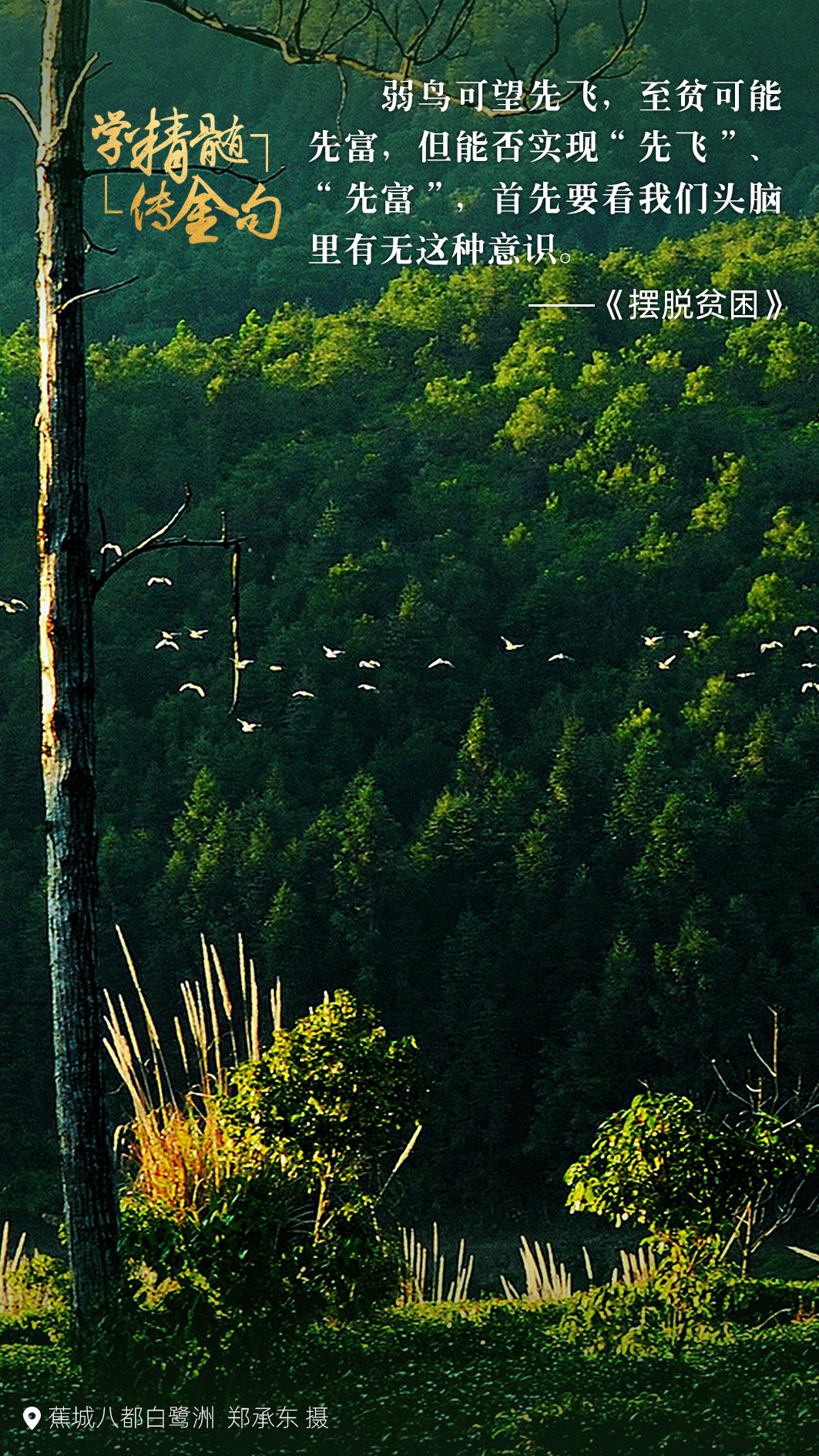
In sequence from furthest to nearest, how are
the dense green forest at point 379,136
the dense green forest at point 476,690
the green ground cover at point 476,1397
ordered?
the dense green forest at point 379,136
the dense green forest at point 476,690
the green ground cover at point 476,1397

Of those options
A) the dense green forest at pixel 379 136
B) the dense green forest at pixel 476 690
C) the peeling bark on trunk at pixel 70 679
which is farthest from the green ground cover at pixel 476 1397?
the dense green forest at pixel 379 136

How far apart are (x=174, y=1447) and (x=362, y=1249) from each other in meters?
0.41

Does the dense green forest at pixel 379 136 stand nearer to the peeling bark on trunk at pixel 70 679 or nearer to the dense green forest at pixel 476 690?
the dense green forest at pixel 476 690

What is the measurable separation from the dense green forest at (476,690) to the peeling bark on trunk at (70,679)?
5.74m

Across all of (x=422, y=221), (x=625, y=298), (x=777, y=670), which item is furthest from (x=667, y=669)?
(x=422, y=221)

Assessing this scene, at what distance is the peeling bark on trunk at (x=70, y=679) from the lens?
2.28 meters

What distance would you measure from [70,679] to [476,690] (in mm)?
7876

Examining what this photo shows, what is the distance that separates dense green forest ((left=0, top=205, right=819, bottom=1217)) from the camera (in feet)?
27.2

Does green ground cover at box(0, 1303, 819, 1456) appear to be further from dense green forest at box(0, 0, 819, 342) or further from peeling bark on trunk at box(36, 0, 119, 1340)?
dense green forest at box(0, 0, 819, 342)

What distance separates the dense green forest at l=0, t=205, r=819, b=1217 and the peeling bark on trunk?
574cm

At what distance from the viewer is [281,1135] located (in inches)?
98.7

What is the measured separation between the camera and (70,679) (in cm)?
234

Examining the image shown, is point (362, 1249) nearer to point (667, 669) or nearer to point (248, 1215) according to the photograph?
point (248, 1215)

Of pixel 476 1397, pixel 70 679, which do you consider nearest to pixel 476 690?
pixel 70 679
